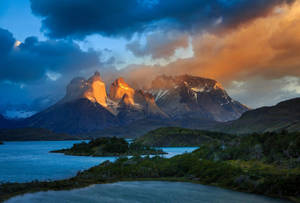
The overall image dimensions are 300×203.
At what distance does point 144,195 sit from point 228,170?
27441mm

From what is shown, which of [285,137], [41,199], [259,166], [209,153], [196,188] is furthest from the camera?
[209,153]

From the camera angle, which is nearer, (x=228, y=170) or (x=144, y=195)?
(x=144, y=195)

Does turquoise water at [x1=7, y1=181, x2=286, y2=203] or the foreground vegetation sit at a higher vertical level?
the foreground vegetation

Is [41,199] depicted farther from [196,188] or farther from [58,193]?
[196,188]

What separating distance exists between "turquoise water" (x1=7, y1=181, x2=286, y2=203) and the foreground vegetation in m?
4.04

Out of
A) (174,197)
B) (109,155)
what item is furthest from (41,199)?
(109,155)

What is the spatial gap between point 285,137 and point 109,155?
121m

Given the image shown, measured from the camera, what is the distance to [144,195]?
66500 mm

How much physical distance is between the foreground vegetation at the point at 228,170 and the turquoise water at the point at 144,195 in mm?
4043

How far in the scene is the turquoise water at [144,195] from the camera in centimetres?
6153

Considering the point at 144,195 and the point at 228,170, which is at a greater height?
the point at 228,170

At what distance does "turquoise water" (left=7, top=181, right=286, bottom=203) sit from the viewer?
61.5 meters

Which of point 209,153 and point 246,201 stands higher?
point 209,153

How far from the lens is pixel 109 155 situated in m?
200
